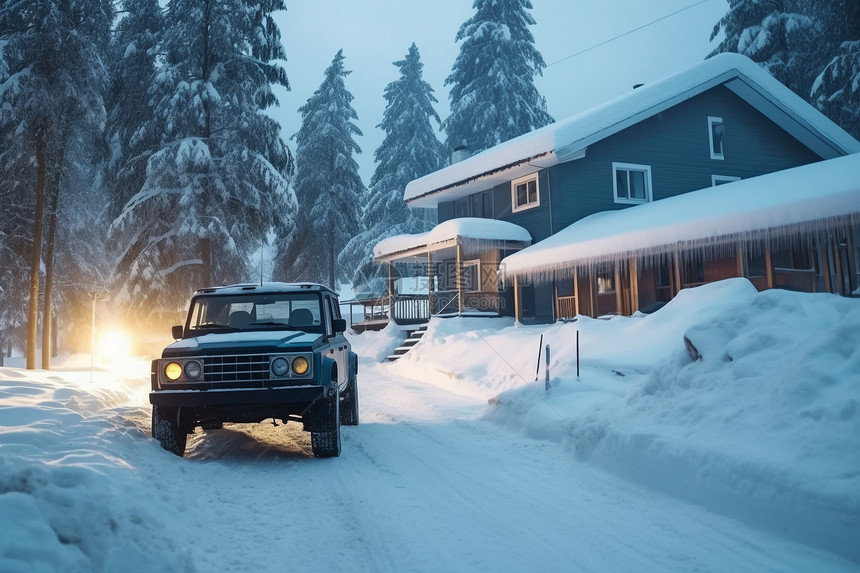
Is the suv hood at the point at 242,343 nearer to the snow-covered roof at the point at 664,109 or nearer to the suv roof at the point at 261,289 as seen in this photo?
the suv roof at the point at 261,289

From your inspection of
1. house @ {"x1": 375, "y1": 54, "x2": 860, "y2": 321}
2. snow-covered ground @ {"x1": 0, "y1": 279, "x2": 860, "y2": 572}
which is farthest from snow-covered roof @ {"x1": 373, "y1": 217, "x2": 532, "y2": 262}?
snow-covered ground @ {"x1": 0, "y1": 279, "x2": 860, "y2": 572}

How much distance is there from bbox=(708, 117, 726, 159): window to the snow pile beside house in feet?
57.1

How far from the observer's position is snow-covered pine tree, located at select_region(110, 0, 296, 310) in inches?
A: 820

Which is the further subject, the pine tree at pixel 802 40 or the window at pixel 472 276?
the pine tree at pixel 802 40

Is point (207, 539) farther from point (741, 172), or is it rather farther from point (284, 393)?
point (741, 172)

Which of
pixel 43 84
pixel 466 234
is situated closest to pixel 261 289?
pixel 466 234

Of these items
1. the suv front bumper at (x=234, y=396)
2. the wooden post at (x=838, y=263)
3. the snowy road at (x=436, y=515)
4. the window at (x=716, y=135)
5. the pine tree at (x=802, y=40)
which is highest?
the pine tree at (x=802, y=40)

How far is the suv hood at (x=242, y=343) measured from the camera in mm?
6676

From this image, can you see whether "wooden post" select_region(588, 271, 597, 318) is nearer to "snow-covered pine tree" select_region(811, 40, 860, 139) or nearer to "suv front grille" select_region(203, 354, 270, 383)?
"snow-covered pine tree" select_region(811, 40, 860, 139)

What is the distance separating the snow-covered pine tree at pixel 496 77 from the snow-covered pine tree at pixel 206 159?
17394mm

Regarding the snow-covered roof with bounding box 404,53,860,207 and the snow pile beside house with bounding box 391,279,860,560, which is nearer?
the snow pile beside house with bounding box 391,279,860,560

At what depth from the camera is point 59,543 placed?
12.1 ft

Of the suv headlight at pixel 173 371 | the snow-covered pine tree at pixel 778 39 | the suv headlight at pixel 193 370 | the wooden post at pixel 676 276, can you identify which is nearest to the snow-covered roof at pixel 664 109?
the wooden post at pixel 676 276

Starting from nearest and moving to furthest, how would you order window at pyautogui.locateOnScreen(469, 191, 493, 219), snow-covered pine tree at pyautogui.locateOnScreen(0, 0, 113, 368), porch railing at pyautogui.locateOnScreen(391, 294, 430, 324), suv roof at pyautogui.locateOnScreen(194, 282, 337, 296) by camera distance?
1. suv roof at pyautogui.locateOnScreen(194, 282, 337, 296)
2. snow-covered pine tree at pyautogui.locateOnScreen(0, 0, 113, 368)
3. porch railing at pyautogui.locateOnScreen(391, 294, 430, 324)
4. window at pyautogui.locateOnScreen(469, 191, 493, 219)
